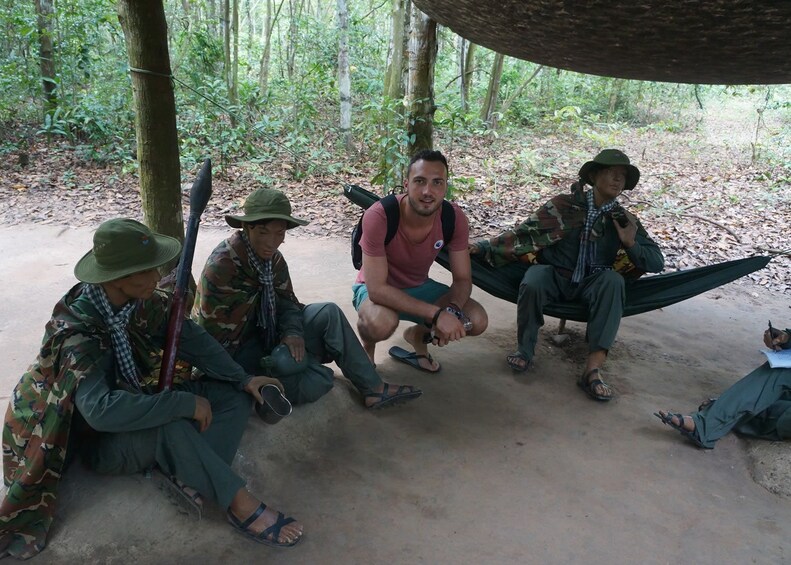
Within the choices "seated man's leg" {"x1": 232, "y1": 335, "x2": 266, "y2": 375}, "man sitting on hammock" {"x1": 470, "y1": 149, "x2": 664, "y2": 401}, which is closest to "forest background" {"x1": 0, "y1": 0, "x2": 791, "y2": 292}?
"man sitting on hammock" {"x1": 470, "y1": 149, "x2": 664, "y2": 401}

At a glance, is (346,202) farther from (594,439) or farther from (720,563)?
(720,563)

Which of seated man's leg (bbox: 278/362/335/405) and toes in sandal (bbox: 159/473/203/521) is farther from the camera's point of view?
seated man's leg (bbox: 278/362/335/405)

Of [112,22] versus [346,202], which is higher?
[112,22]

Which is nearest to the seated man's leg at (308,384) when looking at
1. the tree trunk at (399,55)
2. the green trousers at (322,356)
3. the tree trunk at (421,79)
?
the green trousers at (322,356)

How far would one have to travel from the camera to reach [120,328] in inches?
69.1

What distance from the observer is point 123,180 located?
6.45m

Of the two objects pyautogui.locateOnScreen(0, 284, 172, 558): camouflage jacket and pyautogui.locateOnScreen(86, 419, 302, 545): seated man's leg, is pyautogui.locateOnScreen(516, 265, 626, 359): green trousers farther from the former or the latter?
pyautogui.locateOnScreen(0, 284, 172, 558): camouflage jacket

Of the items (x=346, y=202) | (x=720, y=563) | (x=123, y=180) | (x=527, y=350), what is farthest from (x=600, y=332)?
(x=123, y=180)

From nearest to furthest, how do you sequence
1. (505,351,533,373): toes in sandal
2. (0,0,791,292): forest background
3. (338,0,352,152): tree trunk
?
1. (505,351,533,373): toes in sandal
2. (0,0,791,292): forest background
3. (338,0,352,152): tree trunk

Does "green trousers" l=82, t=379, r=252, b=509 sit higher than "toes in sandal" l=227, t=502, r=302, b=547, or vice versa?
"green trousers" l=82, t=379, r=252, b=509

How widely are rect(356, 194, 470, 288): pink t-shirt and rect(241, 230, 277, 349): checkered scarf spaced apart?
51 centimetres

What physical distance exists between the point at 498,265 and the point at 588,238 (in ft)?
1.63

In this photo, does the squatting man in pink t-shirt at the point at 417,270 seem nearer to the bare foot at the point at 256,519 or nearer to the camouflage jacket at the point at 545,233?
the camouflage jacket at the point at 545,233

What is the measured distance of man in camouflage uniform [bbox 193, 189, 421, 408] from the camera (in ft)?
7.45
